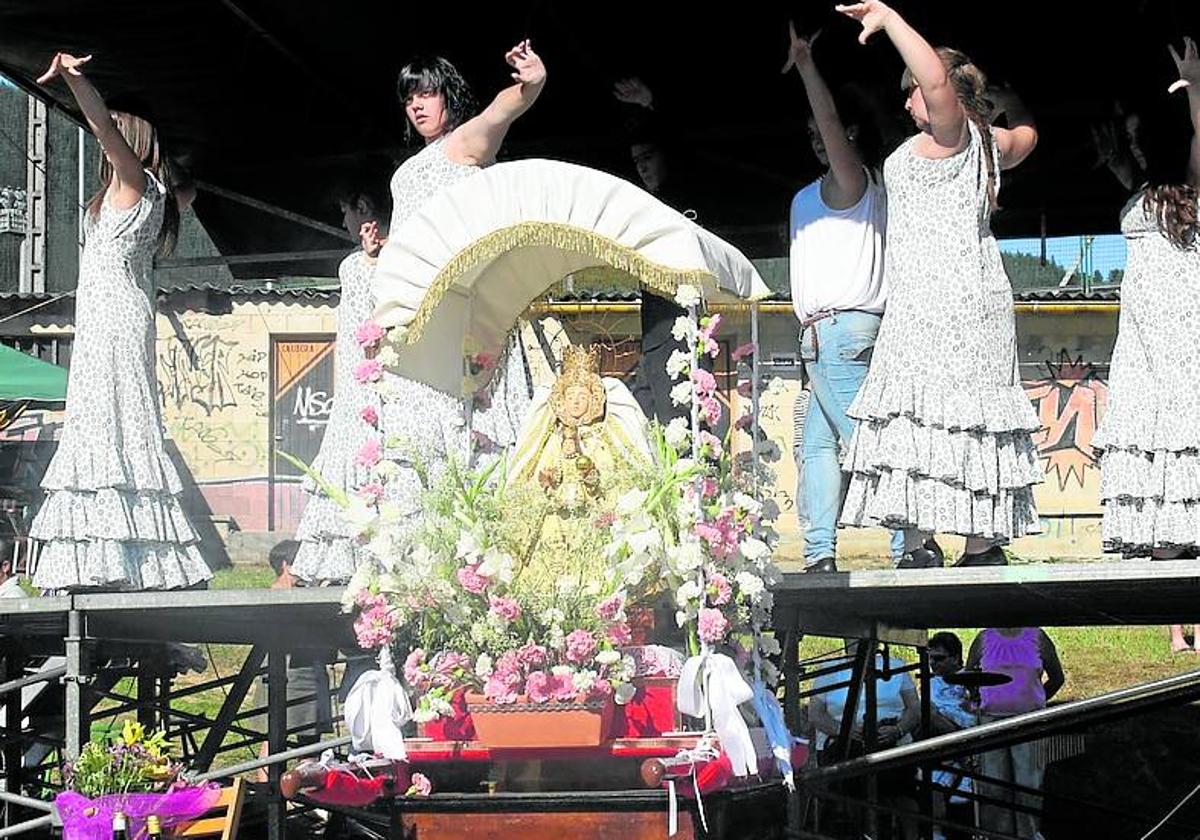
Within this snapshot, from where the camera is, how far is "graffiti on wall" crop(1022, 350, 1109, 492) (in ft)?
69.2

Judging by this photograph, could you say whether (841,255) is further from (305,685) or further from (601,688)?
(305,685)

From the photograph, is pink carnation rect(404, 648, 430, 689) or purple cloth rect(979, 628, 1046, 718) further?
purple cloth rect(979, 628, 1046, 718)

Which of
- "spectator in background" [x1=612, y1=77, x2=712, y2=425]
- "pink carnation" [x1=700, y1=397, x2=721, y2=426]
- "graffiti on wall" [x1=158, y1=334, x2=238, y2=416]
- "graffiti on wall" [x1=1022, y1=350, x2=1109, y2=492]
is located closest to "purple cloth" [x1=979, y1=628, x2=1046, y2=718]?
Result: "spectator in background" [x1=612, y1=77, x2=712, y2=425]

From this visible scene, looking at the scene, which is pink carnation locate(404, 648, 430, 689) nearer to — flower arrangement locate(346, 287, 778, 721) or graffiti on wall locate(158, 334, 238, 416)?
flower arrangement locate(346, 287, 778, 721)

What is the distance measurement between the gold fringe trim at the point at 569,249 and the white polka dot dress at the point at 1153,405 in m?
1.93

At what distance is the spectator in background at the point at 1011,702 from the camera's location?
10953 millimetres

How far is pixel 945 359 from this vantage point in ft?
23.2

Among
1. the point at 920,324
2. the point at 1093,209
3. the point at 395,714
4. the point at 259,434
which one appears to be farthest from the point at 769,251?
the point at 259,434

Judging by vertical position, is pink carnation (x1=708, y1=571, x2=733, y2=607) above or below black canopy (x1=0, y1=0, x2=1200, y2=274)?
below

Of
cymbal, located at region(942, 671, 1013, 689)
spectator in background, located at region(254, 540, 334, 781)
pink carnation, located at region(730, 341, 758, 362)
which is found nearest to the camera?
pink carnation, located at region(730, 341, 758, 362)

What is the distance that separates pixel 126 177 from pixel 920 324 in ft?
11.9

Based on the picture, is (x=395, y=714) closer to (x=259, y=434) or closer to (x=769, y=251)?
(x=769, y=251)

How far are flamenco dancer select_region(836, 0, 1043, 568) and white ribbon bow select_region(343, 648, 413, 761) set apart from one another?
72.7 inches

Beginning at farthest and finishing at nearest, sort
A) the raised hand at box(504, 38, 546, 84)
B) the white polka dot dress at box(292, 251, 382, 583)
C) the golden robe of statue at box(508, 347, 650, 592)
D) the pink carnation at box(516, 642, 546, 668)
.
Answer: the white polka dot dress at box(292, 251, 382, 583) < the raised hand at box(504, 38, 546, 84) < the golden robe of statue at box(508, 347, 650, 592) < the pink carnation at box(516, 642, 546, 668)
